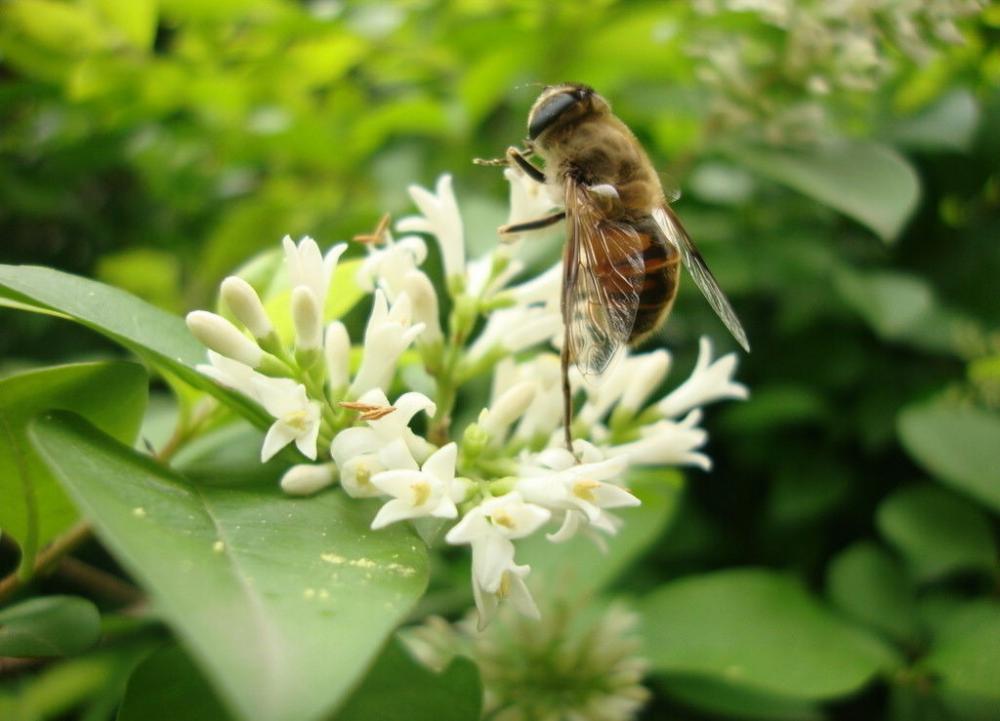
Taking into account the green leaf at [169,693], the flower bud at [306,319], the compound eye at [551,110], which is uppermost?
the compound eye at [551,110]

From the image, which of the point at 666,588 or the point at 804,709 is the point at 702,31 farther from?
the point at 804,709

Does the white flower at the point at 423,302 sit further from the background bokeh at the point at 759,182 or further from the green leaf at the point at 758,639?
the green leaf at the point at 758,639

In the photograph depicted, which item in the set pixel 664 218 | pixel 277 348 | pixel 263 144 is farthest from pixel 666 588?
pixel 263 144

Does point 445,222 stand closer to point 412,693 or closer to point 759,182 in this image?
point 412,693

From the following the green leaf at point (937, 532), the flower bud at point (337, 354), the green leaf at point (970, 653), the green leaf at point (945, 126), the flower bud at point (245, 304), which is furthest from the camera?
the green leaf at point (945, 126)

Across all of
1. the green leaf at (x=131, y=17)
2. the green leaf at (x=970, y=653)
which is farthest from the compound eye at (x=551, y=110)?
the green leaf at (x=131, y=17)

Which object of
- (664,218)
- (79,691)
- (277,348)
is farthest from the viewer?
(79,691)
